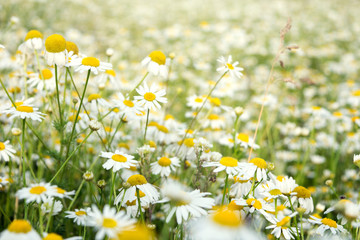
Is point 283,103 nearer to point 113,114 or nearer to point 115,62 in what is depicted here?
point 115,62

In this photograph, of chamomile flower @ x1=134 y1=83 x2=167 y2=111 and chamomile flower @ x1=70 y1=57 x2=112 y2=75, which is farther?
chamomile flower @ x1=134 y1=83 x2=167 y2=111

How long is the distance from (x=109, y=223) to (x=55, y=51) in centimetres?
86

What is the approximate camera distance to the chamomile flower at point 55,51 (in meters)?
1.46

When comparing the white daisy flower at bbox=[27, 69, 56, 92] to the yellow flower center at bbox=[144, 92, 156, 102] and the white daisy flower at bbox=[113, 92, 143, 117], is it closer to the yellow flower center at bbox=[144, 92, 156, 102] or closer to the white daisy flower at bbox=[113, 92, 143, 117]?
the white daisy flower at bbox=[113, 92, 143, 117]

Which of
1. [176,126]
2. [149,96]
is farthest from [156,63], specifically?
[176,126]

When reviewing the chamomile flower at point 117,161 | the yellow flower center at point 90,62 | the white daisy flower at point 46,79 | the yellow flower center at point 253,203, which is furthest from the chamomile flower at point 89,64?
the yellow flower center at point 253,203

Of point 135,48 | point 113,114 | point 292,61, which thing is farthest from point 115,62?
point 113,114

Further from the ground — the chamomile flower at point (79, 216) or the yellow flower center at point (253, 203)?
the yellow flower center at point (253, 203)

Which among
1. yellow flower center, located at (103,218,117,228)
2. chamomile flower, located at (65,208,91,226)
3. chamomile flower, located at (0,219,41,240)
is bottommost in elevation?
chamomile flower, located at (65,208,91,226)

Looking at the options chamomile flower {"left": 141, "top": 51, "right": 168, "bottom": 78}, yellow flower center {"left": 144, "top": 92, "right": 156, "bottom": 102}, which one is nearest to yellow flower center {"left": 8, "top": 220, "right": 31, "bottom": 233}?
yellow flower center {"left": 144, "top": 92, "right": 156, "bottom": 102}

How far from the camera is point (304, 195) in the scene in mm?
1466

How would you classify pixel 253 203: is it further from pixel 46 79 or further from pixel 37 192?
pixel 46 79

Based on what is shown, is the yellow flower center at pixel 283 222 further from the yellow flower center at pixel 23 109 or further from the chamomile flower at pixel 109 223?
the yellow flower center at pixel 23 109

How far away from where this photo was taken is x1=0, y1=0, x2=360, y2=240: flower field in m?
1.36
